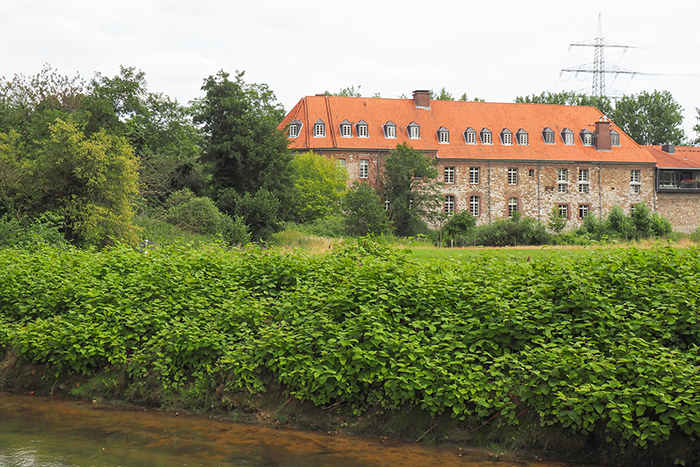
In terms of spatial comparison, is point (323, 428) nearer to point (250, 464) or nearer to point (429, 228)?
point (250, 464)

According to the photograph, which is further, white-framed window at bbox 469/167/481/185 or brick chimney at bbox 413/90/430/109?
brick chimney at bbox 413/90/430/109

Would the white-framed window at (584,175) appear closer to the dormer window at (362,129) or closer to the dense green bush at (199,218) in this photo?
the dormer window at (362,129)

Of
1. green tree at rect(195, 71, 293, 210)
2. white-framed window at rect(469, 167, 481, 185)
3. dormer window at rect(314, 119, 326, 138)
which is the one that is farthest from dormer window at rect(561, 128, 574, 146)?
green tree at rect(195, 71, 293, 210)

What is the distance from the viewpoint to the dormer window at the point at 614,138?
204 ft

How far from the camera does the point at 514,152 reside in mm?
59594

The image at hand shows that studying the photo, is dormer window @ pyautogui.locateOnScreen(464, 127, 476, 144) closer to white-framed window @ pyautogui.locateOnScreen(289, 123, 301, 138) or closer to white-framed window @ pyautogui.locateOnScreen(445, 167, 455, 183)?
white-framed window @ pyautogui.locateOnScreen(445, 167, 455, 183)

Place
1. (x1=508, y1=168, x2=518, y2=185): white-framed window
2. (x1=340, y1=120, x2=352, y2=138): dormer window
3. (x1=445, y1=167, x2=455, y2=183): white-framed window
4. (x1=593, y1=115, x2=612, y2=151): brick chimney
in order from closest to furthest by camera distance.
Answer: (x1=340, y1=120, x2=352, y2=138): dormer window
(x1=445, y1=167, x2=455, y2=183): white-framed window
(x1=508, y1=168, x2=518, y2=185): white-framed window
(x1=593, y1=115, x2=612, y2=151): brick chimney

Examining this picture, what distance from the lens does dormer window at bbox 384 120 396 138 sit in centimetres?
5797

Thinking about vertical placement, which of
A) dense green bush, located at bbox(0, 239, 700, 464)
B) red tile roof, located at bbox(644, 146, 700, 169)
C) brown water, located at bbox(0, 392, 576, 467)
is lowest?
brown water, located at bbox(0, 392, 576, 467)

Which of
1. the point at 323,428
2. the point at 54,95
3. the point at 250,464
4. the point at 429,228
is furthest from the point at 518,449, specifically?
the point at 429,228

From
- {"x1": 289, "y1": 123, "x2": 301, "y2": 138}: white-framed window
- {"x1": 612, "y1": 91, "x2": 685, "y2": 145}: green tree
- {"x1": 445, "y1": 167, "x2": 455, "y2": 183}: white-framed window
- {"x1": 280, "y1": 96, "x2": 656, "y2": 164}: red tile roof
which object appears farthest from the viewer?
{"x1": 612, "y1": 91, "x2": 685, "y2": 145}: green tree

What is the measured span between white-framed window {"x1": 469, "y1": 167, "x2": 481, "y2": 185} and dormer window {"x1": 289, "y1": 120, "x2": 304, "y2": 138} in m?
16.4

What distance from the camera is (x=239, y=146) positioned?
38.6 meters

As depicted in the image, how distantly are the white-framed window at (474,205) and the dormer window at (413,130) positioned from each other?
7740mm
